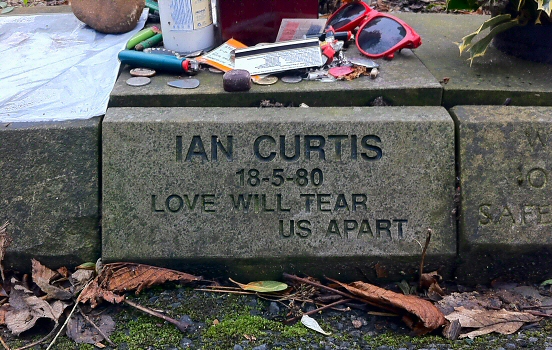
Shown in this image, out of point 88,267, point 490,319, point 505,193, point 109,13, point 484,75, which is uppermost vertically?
point 109,13

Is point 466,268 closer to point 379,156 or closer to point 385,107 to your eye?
point 379,156

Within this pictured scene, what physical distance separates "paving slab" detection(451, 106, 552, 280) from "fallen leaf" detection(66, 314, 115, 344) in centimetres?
138

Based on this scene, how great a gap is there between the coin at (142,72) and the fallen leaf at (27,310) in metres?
1.03

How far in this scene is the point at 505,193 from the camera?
220 cm

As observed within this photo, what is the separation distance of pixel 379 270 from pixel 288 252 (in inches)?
14.7

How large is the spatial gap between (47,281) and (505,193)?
72.3 inches

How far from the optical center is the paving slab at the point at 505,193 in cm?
218

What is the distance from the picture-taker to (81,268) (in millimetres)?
2254

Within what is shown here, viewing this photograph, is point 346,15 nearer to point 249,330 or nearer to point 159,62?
point 159,62

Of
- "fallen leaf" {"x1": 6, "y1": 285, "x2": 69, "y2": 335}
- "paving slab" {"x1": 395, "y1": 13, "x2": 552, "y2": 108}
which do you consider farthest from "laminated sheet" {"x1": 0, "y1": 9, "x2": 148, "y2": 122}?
"paving slab" {"x1": 395, "y1": 13, "x2": 552, "y2": 108}

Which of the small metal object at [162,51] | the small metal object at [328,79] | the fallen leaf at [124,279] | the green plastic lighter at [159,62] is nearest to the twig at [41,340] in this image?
the fallen leaf at [124,279]

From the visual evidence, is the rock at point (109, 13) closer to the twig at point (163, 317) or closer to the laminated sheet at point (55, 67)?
the laminated sheet at point (55, 67)

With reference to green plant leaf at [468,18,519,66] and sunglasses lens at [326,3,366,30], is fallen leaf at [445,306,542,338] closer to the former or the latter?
green plant leaf at [468,18,519,66]

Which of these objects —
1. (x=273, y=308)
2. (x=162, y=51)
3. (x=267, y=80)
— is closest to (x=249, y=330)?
(x=273, y=308)
